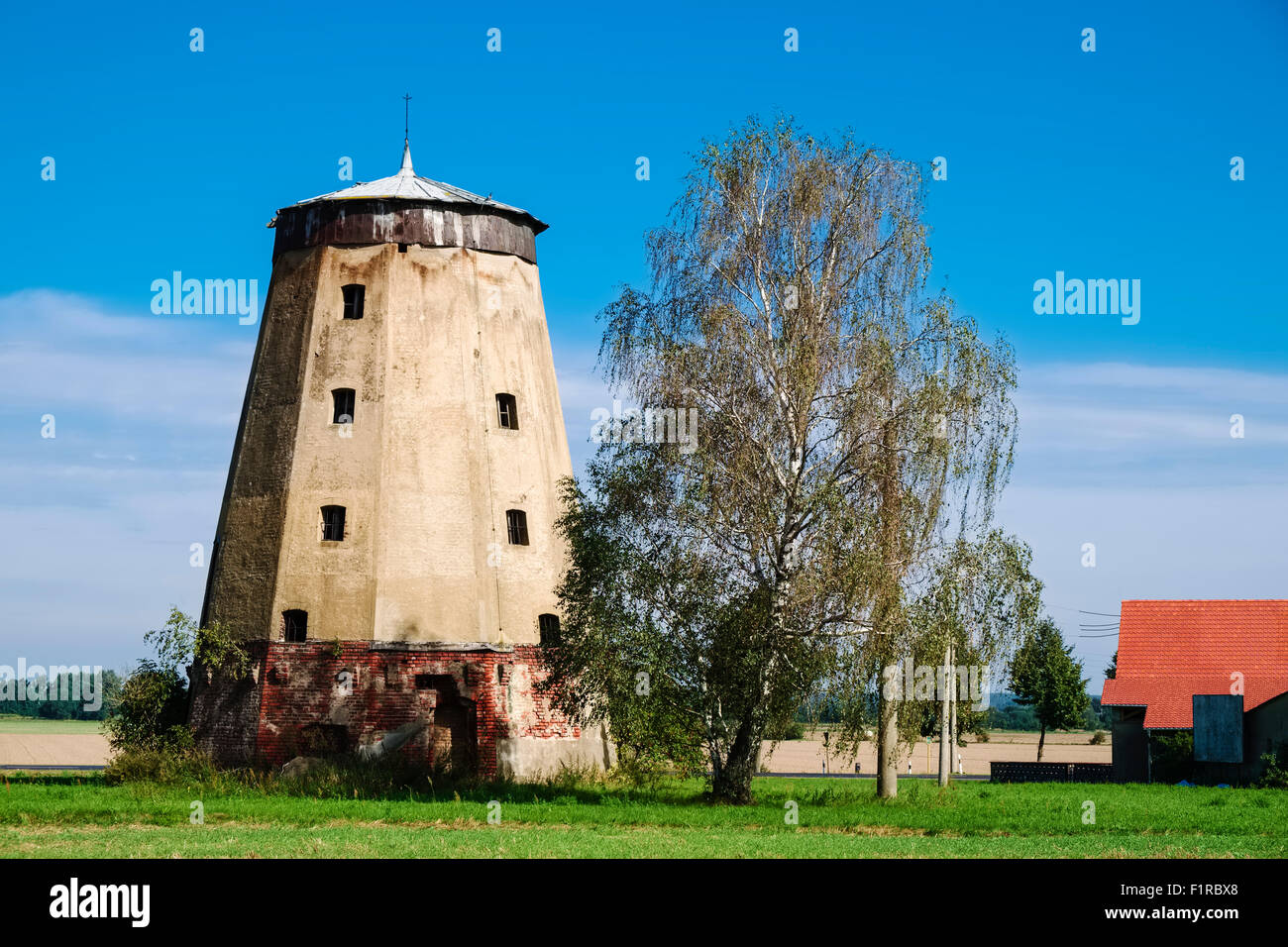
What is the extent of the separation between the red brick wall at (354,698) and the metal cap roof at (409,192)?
12.5 metres

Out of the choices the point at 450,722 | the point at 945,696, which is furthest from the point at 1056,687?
the point at 450,722

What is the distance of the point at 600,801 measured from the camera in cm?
2966

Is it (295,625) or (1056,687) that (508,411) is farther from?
(1056,687)

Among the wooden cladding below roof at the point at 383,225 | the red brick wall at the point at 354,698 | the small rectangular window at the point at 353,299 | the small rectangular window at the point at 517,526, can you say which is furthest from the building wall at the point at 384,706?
the wooden cladding below roof at the point at 383,225

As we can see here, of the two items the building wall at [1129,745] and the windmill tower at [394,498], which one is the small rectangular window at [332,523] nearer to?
the windmill tower at [394,498]

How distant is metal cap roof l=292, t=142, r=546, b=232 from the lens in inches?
1479

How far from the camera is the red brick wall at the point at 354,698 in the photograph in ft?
108

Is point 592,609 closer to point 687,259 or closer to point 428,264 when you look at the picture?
point 687,259

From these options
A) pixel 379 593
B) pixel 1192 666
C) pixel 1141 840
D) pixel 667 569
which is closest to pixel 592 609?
pixel 667 569

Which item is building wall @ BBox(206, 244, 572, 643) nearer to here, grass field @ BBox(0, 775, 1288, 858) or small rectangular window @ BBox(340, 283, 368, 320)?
small rectangular window @ BBox(340, 283, 368, 320)

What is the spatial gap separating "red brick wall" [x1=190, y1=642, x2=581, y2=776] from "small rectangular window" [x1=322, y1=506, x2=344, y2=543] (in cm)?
300

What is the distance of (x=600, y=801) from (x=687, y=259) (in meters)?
12.2

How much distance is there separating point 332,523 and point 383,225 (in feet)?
27.8

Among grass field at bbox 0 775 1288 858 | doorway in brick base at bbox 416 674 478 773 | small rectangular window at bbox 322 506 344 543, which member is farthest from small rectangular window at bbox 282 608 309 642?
grass field at bbox 0 775 1288 858
